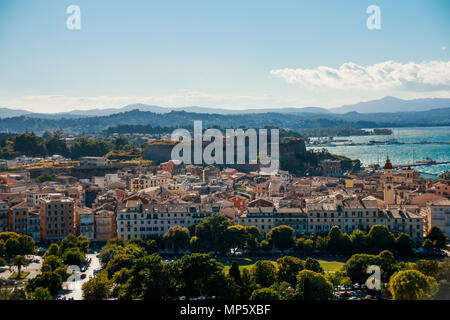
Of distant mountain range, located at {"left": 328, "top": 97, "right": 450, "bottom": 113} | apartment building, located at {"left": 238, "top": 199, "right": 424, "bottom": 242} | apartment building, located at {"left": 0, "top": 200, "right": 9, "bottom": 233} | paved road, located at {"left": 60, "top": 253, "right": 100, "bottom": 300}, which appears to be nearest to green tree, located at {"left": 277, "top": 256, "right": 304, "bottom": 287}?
paved road, located at {"left": 60, "top": 253, "right": 100, "bottom": 300}

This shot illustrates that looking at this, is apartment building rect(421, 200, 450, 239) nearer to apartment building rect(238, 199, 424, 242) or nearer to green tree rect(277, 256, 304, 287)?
apartment building rect(238, 199, 424, 242)

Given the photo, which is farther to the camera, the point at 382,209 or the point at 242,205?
the point at 242,205

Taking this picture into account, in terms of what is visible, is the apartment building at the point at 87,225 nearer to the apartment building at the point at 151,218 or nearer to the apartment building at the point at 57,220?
the apartment building at the point at 57,220

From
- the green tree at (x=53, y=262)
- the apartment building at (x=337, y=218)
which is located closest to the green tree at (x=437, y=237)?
the apartment building at (x=337, y=218)

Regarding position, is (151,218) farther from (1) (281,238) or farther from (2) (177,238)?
(1) (281,238)

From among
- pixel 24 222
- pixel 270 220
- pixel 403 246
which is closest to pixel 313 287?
pixel 403 246

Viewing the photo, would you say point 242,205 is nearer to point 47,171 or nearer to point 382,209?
point 382,209

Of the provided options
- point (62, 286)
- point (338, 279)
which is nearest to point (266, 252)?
point (338, 279)
